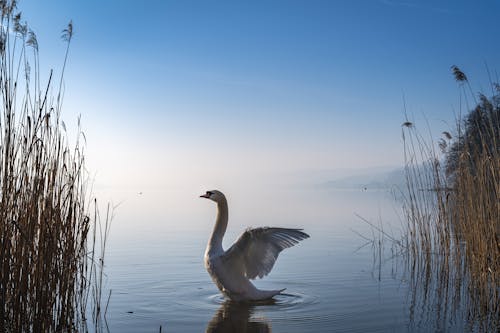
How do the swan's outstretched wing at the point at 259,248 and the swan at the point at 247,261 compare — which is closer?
the swan's outstretched wing at the point at 259,248

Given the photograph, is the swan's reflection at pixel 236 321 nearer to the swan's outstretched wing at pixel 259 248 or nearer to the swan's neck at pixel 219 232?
the swan's outstretched wing at pixel 259 248

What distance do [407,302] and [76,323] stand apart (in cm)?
455

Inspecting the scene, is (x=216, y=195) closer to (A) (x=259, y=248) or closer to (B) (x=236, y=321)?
(A) (x=259, y=248)

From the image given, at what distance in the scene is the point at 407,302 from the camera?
24.5 feet

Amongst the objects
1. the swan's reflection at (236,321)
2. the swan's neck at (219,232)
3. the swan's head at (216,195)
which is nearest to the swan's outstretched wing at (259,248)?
the swan's neck at (219,232)

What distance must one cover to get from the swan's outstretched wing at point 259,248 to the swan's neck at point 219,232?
1.17 ft

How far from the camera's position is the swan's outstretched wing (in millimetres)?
7402

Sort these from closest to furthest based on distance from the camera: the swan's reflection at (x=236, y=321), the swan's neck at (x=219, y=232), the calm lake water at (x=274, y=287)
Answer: the swan's reflection at (x=236, y=321) → the calm lake water at (x=274, y=287) → the swan's neck at (x=219, y=232)

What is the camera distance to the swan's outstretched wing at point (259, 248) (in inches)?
Answer: 291

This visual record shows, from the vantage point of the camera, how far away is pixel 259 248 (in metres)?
7.65

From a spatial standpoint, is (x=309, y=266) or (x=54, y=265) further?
(x=309, y=266)

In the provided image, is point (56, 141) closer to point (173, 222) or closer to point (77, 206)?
point (77, 206)

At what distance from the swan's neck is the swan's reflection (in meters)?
0.86

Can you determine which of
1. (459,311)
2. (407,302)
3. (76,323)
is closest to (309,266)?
(407,302)
